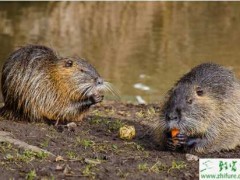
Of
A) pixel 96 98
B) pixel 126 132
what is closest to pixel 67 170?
pixel 126 132

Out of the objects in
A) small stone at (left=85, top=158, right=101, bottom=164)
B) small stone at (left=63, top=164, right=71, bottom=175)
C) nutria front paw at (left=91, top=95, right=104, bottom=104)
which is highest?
nutria front paw at (left=91, top=95, right=104, bottom=104)

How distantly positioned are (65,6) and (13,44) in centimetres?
427

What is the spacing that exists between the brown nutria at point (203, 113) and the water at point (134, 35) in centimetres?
308

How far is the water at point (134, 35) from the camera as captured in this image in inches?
421

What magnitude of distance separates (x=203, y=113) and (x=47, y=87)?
1525 mm

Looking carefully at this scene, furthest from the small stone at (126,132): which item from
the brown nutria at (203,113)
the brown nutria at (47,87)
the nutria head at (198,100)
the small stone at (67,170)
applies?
the small stone at (67,170)

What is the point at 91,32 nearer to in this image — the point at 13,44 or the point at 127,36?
the point at 127,36

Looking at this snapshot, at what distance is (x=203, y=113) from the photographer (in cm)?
545

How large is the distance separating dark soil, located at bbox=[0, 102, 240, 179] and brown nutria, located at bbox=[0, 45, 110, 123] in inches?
6.0

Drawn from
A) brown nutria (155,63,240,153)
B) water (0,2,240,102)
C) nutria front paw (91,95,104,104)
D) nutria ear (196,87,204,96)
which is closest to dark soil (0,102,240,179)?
brown nutria (155,63,240,153)

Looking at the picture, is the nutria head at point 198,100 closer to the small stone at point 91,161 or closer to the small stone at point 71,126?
the small stone at point 91,161

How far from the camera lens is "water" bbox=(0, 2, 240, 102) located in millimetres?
10695

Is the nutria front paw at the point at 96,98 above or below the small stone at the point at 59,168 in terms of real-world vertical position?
above

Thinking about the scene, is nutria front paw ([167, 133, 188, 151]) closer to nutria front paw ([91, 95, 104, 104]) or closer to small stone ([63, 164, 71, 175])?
small stone ([63, 164, 71, 175])
